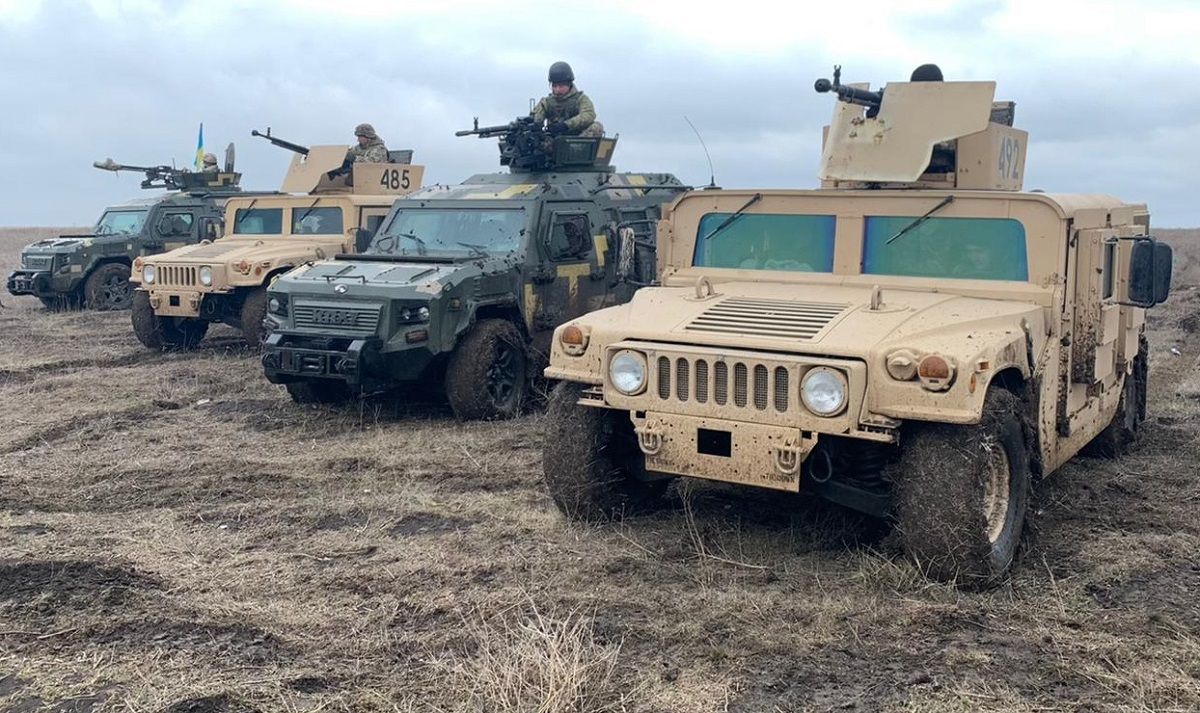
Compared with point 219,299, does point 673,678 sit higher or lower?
Result: lower

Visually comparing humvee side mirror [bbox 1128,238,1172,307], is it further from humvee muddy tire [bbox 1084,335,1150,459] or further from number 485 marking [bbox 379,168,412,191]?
number 485 marking [bbox 379,168,412,191]

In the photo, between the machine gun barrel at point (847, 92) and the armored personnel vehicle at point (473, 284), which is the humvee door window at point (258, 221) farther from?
the machine gun barrel at point (847, 92)

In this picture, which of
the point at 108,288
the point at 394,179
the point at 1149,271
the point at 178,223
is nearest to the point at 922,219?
the point at 1149,271

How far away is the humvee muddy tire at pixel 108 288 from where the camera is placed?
15625 millimetres

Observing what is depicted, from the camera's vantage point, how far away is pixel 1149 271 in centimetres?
545

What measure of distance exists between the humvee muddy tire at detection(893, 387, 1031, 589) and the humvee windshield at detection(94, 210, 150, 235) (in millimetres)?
13395

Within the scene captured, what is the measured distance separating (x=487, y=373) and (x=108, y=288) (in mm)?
9384

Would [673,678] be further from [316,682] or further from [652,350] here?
[652,350]

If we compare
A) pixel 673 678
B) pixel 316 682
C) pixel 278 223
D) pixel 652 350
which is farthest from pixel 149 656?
pixel 278 223

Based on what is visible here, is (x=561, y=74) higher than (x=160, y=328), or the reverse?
(x=561, y=74)

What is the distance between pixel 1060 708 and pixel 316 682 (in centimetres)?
228

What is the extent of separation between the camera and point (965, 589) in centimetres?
457

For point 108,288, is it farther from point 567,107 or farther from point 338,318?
point 338,318

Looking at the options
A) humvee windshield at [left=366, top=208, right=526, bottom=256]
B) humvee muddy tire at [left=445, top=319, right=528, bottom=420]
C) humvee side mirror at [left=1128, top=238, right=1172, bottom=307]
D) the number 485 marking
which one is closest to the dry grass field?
humvee muddy tire at [left=445, top=319, right=528, bottom=420]
